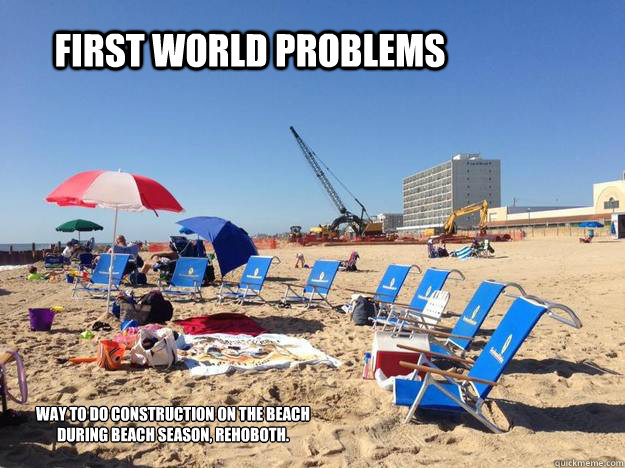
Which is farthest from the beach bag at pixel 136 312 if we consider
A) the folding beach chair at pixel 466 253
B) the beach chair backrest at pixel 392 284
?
the folding beach chair at pixel 466 253

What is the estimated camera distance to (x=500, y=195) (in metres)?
105

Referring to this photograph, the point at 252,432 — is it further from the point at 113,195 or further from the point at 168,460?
the point at 113,195

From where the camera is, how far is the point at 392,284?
6941mm

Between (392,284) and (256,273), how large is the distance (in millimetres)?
2367

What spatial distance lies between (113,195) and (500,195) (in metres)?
109

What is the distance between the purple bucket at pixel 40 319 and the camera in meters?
5.82

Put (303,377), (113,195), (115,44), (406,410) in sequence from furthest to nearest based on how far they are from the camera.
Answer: (115,44), (113,195), (303,377), (406,410)

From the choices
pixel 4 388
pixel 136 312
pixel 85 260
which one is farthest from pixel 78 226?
pixel 4 388

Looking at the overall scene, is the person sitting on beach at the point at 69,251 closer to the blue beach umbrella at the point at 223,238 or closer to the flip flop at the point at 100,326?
the blue beach umbrella at the point at 223,238

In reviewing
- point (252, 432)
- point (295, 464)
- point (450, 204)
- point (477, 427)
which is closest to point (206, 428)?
point (252, 432)

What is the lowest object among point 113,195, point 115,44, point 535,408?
point 535,408
